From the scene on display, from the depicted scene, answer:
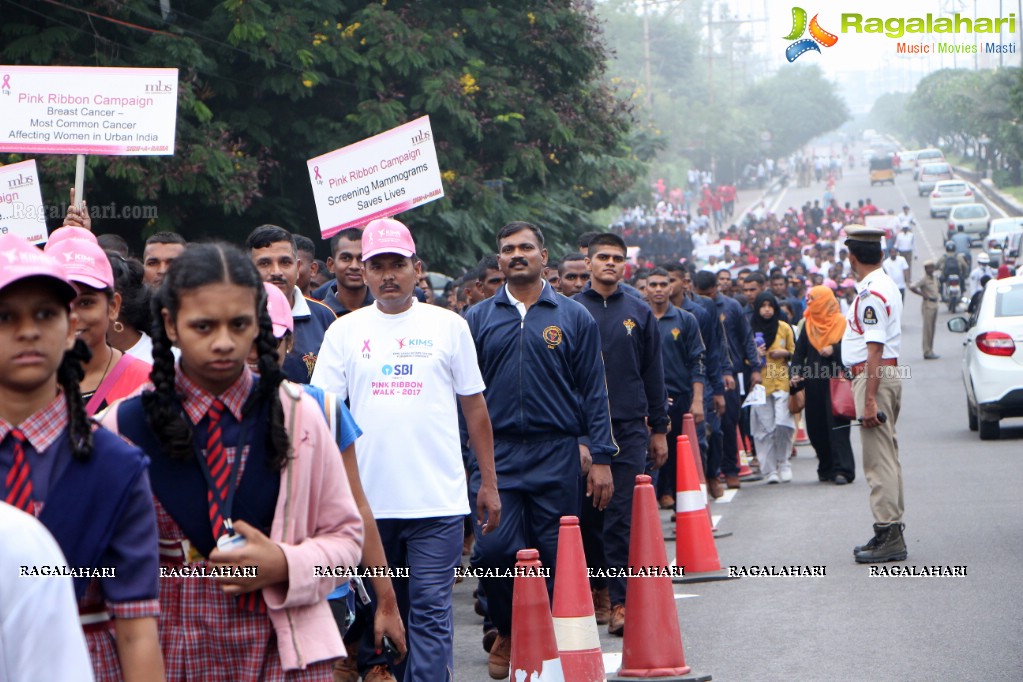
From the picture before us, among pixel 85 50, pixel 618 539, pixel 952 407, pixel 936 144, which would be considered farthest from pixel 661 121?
pixel 618 539

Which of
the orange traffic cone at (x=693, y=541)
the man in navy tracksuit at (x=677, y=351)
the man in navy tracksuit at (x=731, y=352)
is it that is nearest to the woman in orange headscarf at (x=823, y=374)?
the man in navy tracksuit at (x=731, y=352)

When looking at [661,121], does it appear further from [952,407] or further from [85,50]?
[85,50]

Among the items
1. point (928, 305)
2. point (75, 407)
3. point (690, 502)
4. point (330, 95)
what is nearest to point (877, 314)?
point (690, 502)

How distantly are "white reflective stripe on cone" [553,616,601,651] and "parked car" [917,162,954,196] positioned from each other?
3500 inches

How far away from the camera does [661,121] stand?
309 feet

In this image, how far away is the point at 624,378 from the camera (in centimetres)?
934

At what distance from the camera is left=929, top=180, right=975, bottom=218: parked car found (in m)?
77.2

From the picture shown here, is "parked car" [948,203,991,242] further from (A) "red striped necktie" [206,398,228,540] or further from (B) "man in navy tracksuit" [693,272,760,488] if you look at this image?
(A) "red striped necktie" [206,398,228,540]

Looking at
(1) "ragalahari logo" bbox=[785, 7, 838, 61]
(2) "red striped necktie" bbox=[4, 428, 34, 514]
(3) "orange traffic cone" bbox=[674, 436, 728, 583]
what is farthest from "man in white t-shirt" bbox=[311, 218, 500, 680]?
(1) "ragalahari logo" bbox=[785, 7, 838, 61]

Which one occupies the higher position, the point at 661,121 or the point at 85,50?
the point at 661,121

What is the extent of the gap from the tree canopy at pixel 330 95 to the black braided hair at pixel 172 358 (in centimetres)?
1120

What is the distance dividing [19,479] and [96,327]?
185 centimetres

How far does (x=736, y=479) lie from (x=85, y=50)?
783 centimetres

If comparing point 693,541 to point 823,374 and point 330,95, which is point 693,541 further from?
point 330,95
